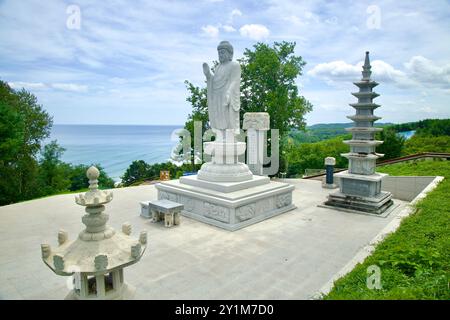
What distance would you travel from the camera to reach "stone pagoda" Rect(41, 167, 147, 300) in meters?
3.31

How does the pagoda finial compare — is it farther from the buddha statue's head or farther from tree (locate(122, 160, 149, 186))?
tree (locate(122, 160, 149, 186))

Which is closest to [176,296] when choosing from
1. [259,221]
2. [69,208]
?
[259,221]

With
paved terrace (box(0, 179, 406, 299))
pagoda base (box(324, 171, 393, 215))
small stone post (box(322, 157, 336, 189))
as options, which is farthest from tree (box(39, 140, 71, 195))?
pagoda base (box(324, 171, 393, 215))

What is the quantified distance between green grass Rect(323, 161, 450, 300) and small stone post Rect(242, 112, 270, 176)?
731cm

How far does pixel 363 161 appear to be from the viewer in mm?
9836

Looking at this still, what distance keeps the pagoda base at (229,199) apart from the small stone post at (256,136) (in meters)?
4.18

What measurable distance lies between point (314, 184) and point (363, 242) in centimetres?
695

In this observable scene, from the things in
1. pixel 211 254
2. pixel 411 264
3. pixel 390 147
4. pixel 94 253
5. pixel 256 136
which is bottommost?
pixel 211 254

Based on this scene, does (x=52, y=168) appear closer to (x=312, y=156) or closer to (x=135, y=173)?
(x=135, y=173)

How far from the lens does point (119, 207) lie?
998cm

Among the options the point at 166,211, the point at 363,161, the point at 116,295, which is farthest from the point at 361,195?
the point at 116,295

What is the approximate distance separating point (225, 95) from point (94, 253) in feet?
21.0

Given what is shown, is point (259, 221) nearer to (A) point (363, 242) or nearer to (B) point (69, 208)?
(A) point (363, 242)

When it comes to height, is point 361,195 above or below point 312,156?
above
